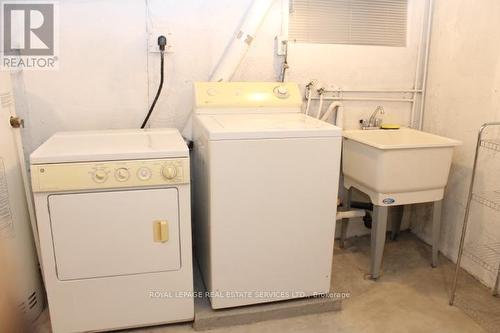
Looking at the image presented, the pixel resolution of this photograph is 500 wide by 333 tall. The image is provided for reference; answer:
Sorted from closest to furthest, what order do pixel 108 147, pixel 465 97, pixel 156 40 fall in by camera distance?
pixel 108 147, pixel 156 40, pixel 465 97

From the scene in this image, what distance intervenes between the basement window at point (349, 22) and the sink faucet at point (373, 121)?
0.44m

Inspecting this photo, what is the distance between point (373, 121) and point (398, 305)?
120cm

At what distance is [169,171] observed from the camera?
174 cm

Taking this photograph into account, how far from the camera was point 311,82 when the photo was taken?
8.53ft

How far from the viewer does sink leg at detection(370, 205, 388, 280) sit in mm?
2305

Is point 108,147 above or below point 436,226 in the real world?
above

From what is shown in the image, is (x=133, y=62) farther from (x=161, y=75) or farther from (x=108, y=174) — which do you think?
(x=108, y=174)

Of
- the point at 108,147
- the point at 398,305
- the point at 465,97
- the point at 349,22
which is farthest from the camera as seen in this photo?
the point at 349,22

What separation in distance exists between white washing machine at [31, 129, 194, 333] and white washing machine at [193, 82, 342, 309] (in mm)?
142

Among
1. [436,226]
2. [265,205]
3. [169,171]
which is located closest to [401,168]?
[436,226]

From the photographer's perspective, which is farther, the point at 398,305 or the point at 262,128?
the point at 398,305

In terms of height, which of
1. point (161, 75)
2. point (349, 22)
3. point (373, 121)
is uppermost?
point (349, 22)

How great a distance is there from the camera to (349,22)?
8.52 feet

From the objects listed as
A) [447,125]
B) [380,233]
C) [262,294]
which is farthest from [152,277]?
[447,125]
